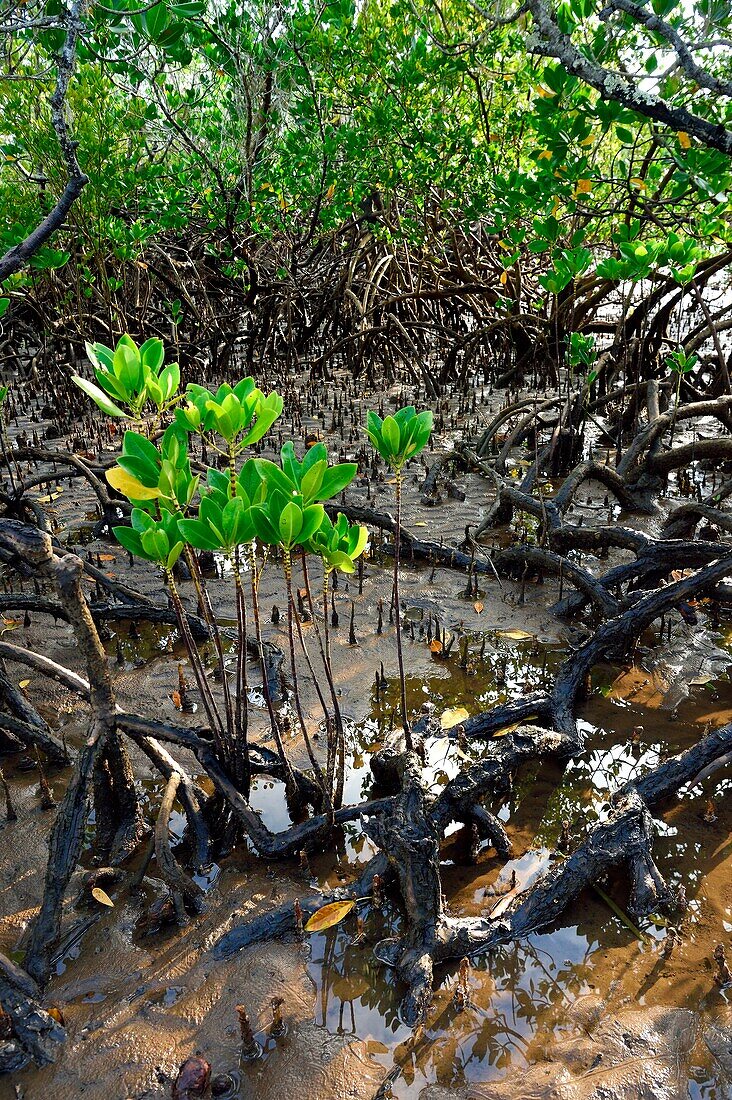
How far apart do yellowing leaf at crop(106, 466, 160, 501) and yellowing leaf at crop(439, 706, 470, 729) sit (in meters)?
1.35

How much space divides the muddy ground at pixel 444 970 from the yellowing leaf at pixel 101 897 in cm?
2

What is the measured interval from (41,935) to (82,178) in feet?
6.10

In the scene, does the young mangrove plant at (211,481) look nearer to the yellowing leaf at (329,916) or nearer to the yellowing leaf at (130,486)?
the yellowing leaf at (130,486)

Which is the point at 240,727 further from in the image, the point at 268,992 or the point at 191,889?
the point at 268,992

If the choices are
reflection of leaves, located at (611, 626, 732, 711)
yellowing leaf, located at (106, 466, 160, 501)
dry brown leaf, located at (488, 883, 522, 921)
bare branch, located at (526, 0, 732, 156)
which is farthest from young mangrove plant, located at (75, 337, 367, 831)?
reflection of leaves, located at (611, 626, 732, 711)

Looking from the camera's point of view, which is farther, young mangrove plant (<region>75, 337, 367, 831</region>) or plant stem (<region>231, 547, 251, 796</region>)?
plant stem (<region>231, 547, 251, 796</region>)

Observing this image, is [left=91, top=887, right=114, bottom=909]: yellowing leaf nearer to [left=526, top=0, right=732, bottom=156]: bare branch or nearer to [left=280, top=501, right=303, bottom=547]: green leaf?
[left=280, top=501, right=303, bottom=547]: green leaf

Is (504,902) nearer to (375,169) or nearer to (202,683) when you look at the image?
(202,683)

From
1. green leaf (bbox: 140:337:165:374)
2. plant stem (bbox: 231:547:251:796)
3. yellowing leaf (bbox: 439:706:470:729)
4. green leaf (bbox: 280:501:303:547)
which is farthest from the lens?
yellowing leaf (bbox: 439:706:470:729)

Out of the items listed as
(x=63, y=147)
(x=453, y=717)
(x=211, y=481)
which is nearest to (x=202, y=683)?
(x=211, y=481)

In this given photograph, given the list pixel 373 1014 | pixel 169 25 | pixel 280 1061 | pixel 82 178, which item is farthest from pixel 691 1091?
pixel 169 25

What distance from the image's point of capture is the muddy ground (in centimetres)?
148

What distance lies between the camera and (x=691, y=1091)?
143 centimetres

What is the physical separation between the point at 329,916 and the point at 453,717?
96 cm
